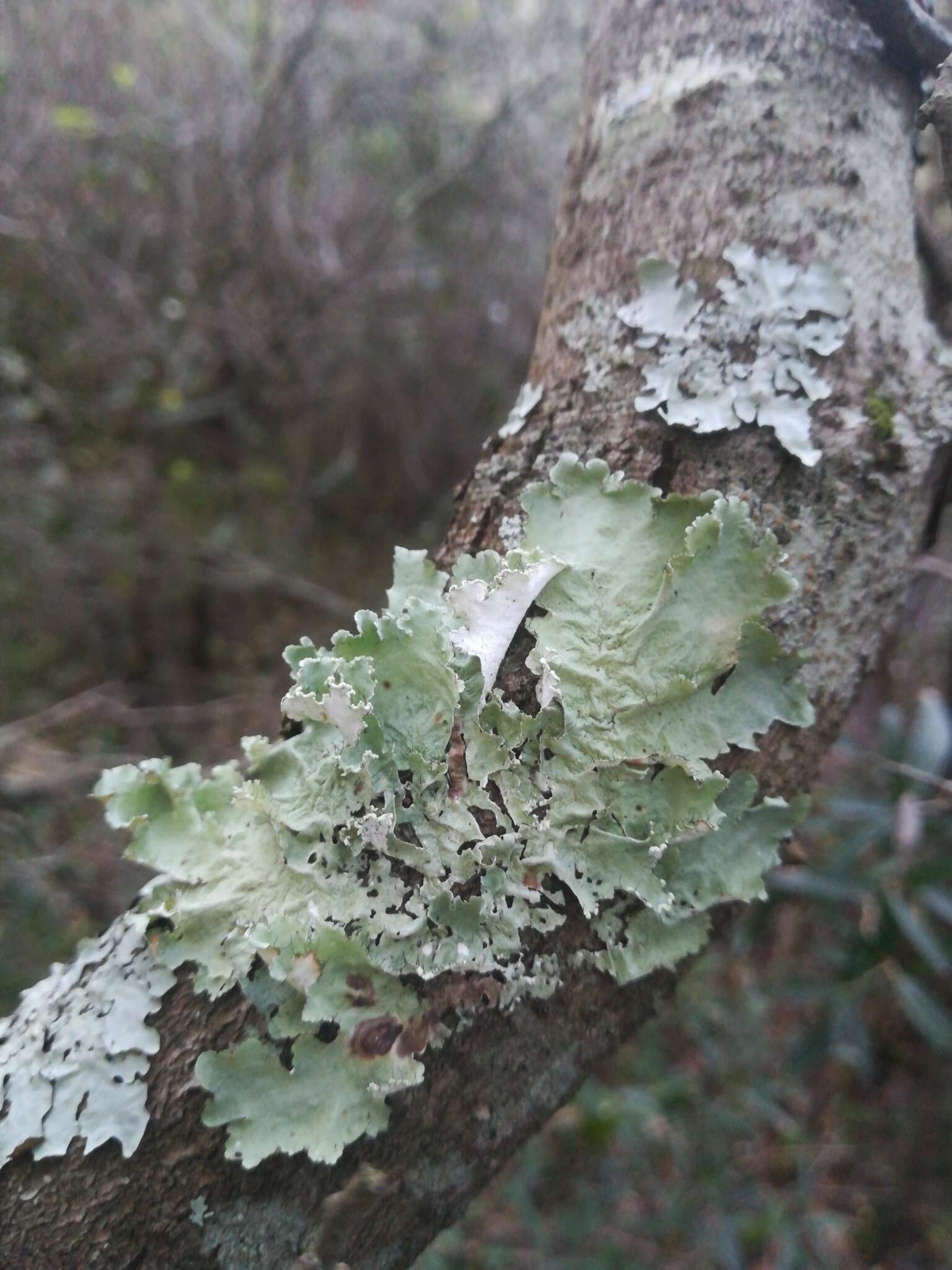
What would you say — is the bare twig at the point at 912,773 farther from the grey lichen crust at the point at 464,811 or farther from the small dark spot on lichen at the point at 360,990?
the small dark spot on lichen at the point at 360,990

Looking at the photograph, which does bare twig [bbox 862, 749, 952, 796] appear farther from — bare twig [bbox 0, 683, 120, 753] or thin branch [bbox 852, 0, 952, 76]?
bare twig [bbox 0, 683, 120, 753]

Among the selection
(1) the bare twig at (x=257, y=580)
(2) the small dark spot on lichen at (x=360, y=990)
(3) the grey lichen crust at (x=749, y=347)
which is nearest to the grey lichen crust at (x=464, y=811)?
(2) the small dark spot on lichen at (x=360, y=990)

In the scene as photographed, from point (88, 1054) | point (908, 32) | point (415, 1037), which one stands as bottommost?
point (415, 1037)

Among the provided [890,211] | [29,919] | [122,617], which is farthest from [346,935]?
[122,617]

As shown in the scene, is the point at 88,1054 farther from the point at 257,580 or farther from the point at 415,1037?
the point at 257,580

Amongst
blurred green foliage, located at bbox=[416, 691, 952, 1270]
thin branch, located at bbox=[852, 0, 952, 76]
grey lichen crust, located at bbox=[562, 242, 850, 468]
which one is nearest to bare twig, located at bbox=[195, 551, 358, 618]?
blurred green foliage, located at bbox=[416, 691, 952, 1270]

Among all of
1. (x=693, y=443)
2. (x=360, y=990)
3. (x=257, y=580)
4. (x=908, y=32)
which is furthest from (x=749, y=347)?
(x=257, y=580)

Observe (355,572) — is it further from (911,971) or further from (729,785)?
(729,785)
